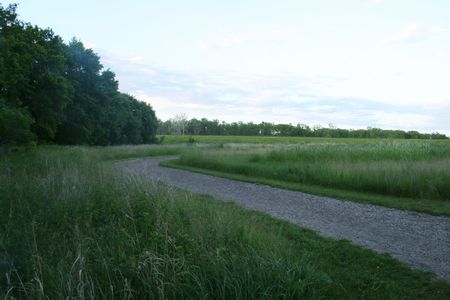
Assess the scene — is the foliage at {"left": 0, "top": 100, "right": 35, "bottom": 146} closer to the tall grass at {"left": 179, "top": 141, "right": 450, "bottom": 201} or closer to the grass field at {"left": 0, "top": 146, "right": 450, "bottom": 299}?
the grass field at {"left": 0, "top": 146, "right": 450, "bottom": 299}

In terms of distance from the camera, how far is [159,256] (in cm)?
518

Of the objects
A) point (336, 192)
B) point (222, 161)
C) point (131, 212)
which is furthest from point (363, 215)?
point (222, 161)

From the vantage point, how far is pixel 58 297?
4133 mm

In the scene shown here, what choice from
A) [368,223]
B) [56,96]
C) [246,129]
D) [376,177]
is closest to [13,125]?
[56,96]

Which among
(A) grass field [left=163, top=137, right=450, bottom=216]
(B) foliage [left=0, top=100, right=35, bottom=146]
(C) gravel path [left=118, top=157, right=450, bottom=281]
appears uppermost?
(B) foliage [left=0, top=100, right=35, bottom=146]

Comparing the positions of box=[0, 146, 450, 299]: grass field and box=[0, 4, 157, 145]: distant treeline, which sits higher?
box=[0, 4, 157, 145]: distant treeline

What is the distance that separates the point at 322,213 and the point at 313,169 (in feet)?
24.7

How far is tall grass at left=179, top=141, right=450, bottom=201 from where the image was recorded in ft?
44.6

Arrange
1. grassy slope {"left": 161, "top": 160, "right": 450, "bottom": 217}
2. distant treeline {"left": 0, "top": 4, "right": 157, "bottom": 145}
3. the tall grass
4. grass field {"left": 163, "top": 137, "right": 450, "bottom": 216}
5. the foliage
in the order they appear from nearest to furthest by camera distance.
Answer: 1. grassy slope {"left": 161, "top": 160, "right": 450, "bottom": 217}
2. grass field {"left": 163, "top": 137, "right": 450, "bottom": 216}
3. the tall grass
4. the foliage
5. distant treeline {"left": 0, "top": 4, "right": 157, "bottom": 145}

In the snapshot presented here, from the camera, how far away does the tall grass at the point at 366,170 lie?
44.6 feet

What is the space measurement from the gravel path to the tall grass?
2.44m

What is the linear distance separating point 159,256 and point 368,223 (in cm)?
631

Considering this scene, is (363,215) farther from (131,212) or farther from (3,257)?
(3,257)

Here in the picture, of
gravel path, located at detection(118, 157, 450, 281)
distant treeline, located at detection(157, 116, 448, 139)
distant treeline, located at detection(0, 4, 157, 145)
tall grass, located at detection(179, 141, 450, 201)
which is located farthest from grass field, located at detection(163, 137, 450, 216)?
distant treeline, located at detection(157, 116, 448, 139)
